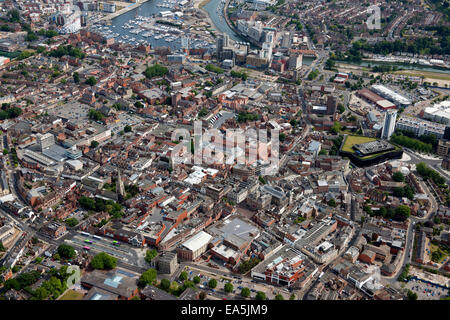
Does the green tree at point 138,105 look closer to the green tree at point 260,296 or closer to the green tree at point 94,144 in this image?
the green tree at point 94,144

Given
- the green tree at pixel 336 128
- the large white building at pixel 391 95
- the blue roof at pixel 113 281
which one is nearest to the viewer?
the blue roof at pixel 113 281

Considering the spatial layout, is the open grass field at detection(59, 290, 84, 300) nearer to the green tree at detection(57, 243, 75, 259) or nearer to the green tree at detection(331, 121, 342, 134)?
the green tree at detection(57, 243, 75, 259)

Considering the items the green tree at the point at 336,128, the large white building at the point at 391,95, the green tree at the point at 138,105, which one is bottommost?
the green tree at the point at 336,128

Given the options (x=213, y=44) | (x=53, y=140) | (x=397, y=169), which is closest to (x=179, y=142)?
(x=53, y=140)

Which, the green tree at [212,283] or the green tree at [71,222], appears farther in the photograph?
the green tree at [71,222]

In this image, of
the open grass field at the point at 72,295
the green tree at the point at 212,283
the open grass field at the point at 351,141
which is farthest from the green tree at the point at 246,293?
the open grass field at the point at 351,141
